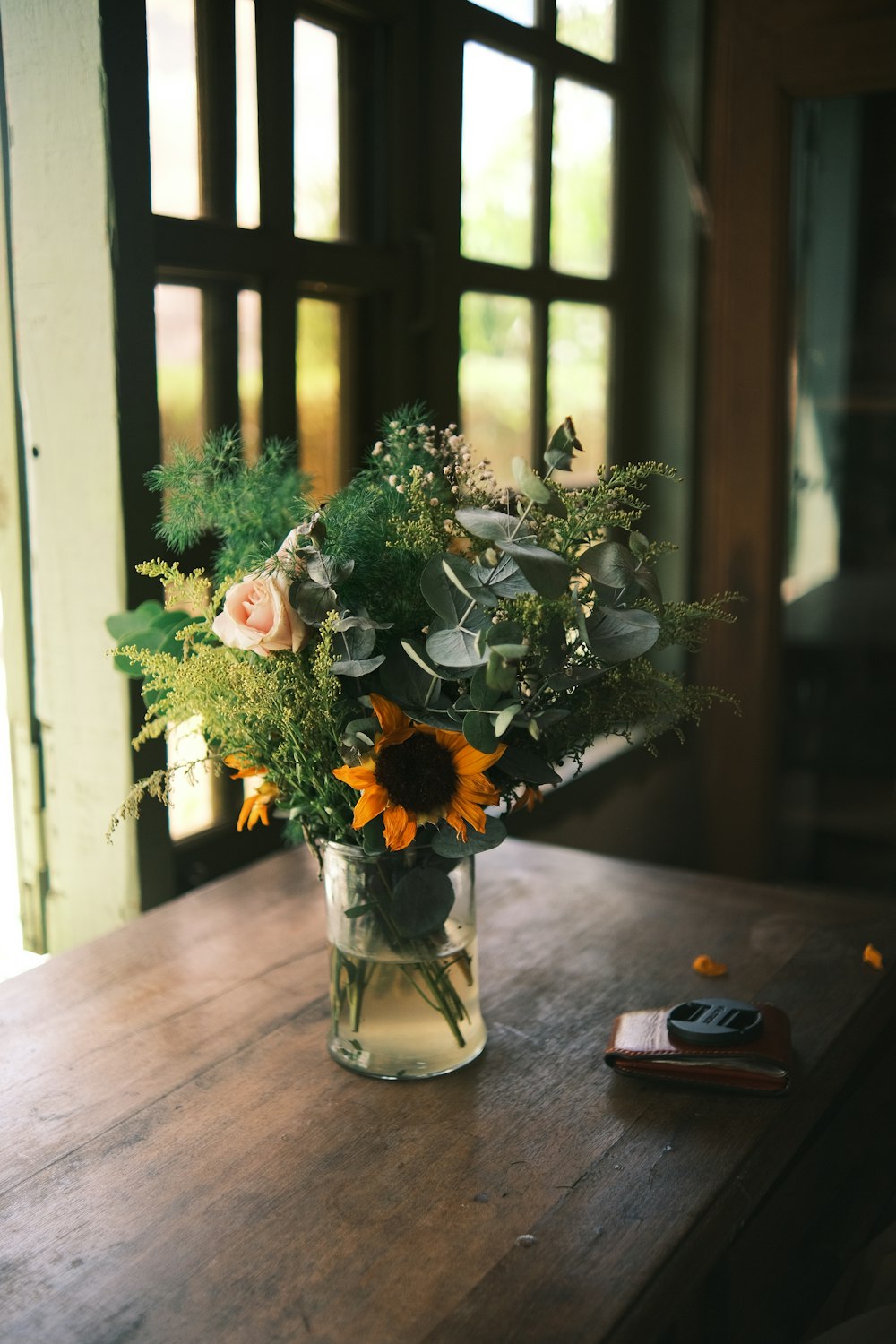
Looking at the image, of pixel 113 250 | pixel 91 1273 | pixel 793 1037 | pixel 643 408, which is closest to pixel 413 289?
pixel 113 250

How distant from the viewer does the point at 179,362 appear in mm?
1585

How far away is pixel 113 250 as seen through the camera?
1387mm

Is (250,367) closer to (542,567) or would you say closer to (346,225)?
(346,225)

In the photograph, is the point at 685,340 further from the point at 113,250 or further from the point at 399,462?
the point at 399,462

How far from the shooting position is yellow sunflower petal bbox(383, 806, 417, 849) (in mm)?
964

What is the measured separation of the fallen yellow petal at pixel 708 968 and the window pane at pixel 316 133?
1.08m

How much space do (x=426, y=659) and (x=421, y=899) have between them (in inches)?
7.8

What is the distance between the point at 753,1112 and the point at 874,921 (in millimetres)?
448

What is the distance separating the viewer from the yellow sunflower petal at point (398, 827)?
0.96 m

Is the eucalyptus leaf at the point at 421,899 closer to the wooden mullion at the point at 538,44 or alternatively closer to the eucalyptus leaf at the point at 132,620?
the eucalyptus leaf at the point at 132,620

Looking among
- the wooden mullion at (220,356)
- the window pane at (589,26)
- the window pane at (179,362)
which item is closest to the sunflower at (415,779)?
the window pane at (179,362)

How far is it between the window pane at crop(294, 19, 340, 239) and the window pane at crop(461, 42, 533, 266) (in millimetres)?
282

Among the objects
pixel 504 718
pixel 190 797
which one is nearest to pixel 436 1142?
pixel 504 718

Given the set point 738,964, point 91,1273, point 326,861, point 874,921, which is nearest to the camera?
point 91,1273
